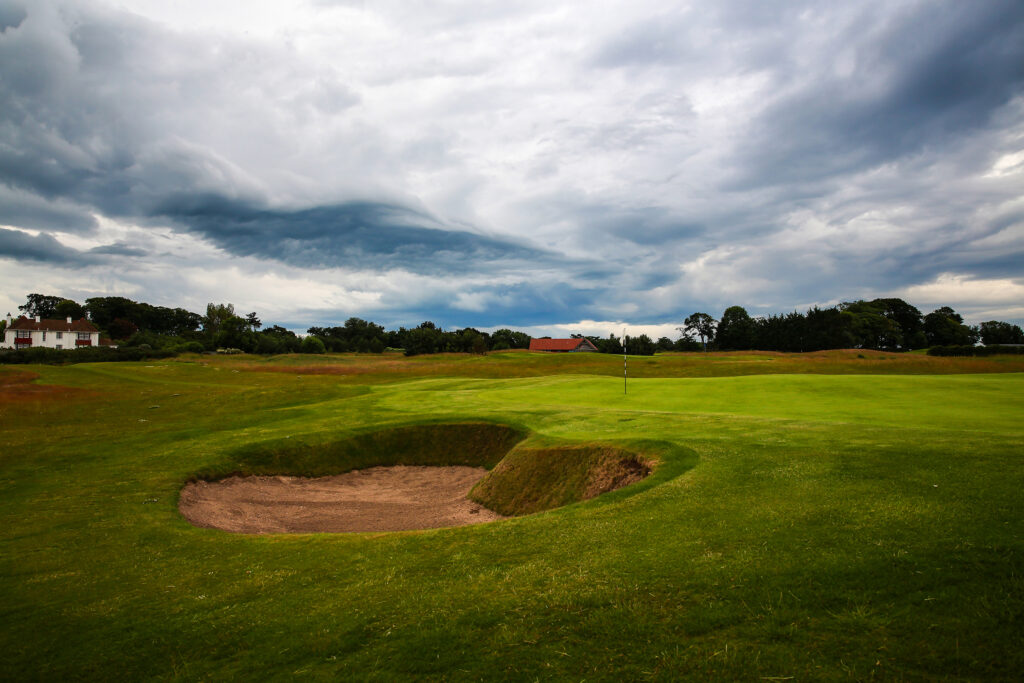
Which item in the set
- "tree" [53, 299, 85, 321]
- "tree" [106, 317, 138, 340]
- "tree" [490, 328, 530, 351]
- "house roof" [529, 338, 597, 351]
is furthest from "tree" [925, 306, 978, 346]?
"tree" [53, 299, 85, 321]

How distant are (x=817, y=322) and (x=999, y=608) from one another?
122 m

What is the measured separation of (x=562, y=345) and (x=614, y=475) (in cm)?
12253

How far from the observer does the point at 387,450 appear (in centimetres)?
2305

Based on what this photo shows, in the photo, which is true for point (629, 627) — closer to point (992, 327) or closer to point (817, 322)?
point (817, 322)

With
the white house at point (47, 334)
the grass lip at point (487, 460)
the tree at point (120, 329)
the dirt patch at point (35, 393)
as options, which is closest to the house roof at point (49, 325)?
the white house at point (47, 334)

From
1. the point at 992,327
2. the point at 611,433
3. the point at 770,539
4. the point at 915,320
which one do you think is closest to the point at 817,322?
the point at 915,320

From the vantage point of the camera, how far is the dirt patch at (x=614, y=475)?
1323cm

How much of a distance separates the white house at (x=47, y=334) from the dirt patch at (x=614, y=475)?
138347mm

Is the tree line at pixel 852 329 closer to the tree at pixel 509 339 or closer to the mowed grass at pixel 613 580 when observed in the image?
the tree at pixel 509 339

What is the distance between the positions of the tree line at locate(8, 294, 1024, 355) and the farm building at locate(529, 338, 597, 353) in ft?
20.2

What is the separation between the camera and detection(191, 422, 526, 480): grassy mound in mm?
20969

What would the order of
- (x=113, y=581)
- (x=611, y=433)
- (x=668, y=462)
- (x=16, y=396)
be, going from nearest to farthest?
(x=113, y=581) → (x=668, y=462) → (x=611, y=433) → (x=16, y=396)

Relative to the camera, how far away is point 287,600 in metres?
7.16

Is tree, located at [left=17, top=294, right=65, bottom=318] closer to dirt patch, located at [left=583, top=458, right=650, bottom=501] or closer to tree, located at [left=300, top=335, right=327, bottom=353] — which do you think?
tree, located at [left=300, top=335, right=327, bottom=353]
